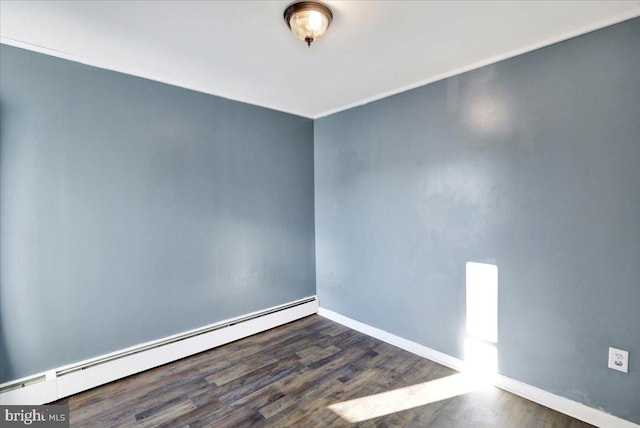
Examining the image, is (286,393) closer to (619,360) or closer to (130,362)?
(130,362)

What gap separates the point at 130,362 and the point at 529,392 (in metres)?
3.13

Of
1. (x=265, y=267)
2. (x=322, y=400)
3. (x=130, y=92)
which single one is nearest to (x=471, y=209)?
(x=322, y=400)

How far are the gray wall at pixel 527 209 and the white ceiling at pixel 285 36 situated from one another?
0.25 m

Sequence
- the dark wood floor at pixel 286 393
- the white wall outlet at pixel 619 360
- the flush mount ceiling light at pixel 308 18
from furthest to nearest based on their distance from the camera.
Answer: the dark wood floor at pixel 286 393, the white wall outlet at pixel 619 360, the flush mount ceiling light at pixel 308 18

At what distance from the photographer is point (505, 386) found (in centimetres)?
217

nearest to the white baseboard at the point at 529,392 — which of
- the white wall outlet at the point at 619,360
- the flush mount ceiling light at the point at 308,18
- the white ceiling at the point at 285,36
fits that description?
the white wall outlet at the point at 619,360

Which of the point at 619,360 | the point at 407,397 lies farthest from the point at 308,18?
the point at 619,360

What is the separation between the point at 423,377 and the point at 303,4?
9.19 ft

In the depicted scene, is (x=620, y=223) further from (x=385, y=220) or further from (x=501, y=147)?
(x=385, y=220)

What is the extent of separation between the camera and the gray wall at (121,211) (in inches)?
77.8

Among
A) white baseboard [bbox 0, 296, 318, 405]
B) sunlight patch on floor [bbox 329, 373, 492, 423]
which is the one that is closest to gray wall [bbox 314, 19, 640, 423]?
sunlight patch on floor [bbox 329, 373, 492, 423]

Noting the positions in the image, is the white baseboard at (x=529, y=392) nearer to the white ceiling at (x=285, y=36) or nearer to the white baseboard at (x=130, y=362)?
the white baseboard at (x=130, y=362)

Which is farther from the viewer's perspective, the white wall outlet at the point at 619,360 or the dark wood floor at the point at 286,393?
the dark wood floor at the point at 286,393

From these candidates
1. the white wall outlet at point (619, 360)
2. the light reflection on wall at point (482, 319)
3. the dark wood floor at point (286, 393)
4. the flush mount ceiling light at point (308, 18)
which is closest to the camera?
the flush mount ceiling light at point (308, 18)
